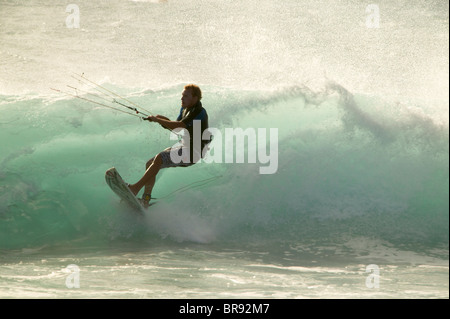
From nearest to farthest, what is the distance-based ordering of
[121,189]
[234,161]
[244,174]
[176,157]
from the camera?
[176,157] < [121,189] < [244,174] < [234,161]

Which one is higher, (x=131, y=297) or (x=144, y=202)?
(x=144, y=202)

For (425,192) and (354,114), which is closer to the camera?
(425,192)

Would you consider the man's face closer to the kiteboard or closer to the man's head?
the man's head

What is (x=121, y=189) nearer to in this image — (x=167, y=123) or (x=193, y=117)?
(x=167, y=123)

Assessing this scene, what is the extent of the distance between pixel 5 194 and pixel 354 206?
4418 millimetres

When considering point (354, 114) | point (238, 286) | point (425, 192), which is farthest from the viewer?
point (354, 114)

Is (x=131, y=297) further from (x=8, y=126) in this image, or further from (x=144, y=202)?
(x=8, y=126)

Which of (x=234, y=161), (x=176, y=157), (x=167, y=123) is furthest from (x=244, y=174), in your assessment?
(x=167, y=123)

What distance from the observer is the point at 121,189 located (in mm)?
6555

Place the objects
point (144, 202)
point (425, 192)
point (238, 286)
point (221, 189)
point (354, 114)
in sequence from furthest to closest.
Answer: point (354, 114) → point (425, 192) → point (221, 189) → point (144, 202) → point (238, 286)

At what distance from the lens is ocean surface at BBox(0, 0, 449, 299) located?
592 centimetres

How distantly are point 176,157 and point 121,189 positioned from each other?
72 cm

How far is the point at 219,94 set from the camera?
952 centimetres

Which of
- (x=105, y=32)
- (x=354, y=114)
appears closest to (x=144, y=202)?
(x=354, y=114)
